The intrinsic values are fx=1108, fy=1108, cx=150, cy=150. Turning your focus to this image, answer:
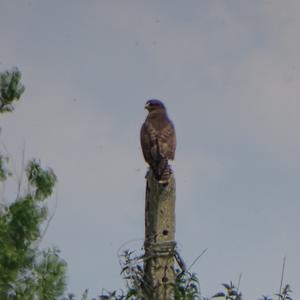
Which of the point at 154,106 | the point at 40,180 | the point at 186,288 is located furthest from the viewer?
the point at 40,180

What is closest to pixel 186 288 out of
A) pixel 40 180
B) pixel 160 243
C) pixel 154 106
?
pixel 160 243

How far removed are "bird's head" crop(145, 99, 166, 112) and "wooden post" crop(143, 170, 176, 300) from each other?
172 inches

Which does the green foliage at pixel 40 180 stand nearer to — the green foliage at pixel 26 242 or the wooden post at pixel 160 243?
the green foliage at pixel 26 242

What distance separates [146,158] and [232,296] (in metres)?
2.44

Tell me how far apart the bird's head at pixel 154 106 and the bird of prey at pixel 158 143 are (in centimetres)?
90

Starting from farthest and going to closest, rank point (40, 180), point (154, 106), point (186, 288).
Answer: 1. point (40, 180)
2. point (154, 106)
3. point (186, 288)

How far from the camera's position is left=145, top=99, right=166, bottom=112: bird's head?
10959 mm

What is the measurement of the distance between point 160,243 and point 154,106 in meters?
4.97

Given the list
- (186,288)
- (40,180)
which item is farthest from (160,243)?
(40,180)

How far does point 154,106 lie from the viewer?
11141mm

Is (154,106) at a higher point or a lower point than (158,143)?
higher

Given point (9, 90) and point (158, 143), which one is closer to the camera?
point (158, 143)

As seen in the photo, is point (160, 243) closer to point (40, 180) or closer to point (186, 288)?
point (186, 288)

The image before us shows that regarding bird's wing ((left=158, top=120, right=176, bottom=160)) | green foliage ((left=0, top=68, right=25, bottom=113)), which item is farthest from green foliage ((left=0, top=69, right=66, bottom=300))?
bird's wing ((left=158, top=120, right=176, bottom=160))
